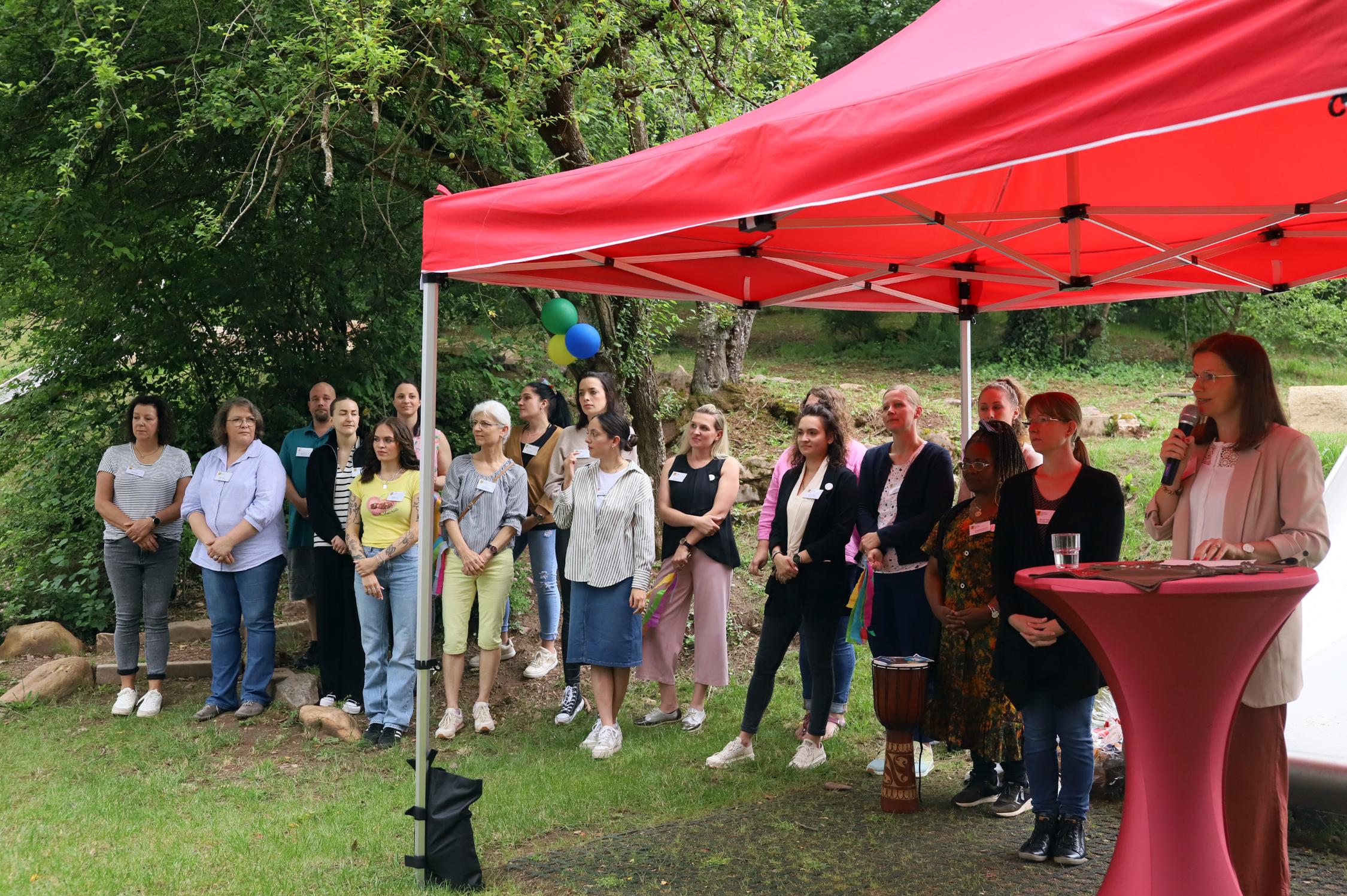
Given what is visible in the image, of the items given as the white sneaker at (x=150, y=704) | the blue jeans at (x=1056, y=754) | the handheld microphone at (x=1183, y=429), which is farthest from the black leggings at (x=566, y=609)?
the handheld microphone at (x=1183, y=429)

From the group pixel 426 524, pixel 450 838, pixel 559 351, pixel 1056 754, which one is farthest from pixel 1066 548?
pixel 559 351

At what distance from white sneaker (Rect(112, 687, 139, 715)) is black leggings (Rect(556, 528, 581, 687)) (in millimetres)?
2614

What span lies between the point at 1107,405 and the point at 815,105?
44.1 feet

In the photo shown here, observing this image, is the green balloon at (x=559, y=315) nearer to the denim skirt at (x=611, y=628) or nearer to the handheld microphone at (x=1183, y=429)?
the denim skirt at (x=611, y=628)

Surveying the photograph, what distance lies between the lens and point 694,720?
6.40 metres

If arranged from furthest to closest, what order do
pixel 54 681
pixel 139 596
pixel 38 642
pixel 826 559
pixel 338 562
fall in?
pixel 38 642
pixel 54 681
pixel 139 596
pixel 338 562
pixel 826 559

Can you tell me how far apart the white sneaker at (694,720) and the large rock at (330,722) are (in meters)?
1.83

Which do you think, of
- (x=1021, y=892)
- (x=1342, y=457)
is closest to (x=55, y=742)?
(x=1021, y=892)

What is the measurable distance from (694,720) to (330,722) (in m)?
2.05

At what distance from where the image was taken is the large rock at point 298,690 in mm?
6820

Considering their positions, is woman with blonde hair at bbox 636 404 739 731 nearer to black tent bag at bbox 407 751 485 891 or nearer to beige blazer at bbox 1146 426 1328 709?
black tent bag at bbox 407 751 485 891

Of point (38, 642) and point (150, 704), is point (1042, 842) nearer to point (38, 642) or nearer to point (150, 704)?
point (150, 704)

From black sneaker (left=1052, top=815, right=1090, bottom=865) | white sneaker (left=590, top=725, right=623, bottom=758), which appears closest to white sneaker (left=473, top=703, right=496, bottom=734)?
white sneaker (left=590, top=725, right=623, bottom=758)

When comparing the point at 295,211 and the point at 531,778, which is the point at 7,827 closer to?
the point at 531,778
